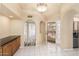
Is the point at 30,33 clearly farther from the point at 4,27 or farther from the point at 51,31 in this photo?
the point at 51,31

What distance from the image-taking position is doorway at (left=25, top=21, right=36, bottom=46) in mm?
8166

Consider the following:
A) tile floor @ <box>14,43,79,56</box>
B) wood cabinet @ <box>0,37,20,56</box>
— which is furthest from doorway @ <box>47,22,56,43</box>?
wood cabinet @ <box>0,37,20,56</box>

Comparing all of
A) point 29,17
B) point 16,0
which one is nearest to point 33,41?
point 29,17

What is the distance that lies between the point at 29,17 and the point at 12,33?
58.6 inches

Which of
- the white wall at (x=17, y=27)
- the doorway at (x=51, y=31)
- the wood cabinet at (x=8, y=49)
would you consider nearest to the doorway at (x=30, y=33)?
the white wall at (x=17, y=27)

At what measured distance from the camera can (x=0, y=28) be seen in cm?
594

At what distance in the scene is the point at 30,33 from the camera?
841 cm

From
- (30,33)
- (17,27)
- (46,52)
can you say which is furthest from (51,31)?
(46,52)

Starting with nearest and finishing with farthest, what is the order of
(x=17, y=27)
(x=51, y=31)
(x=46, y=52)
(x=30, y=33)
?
1. (x=46, y=52)
2. (x=17, y=27)
3. (x=30, y=33)
4. (x=51, y=31)

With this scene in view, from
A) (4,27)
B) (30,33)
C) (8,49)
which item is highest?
(4,27)

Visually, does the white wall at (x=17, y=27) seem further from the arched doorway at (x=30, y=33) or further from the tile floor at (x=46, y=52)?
the tile floor at (x=46, y=52)

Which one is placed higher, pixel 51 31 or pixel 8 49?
pixel 51 31

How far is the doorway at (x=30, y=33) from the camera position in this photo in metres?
8.17

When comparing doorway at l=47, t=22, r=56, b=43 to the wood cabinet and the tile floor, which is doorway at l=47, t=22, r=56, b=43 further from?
the wood cabinet
